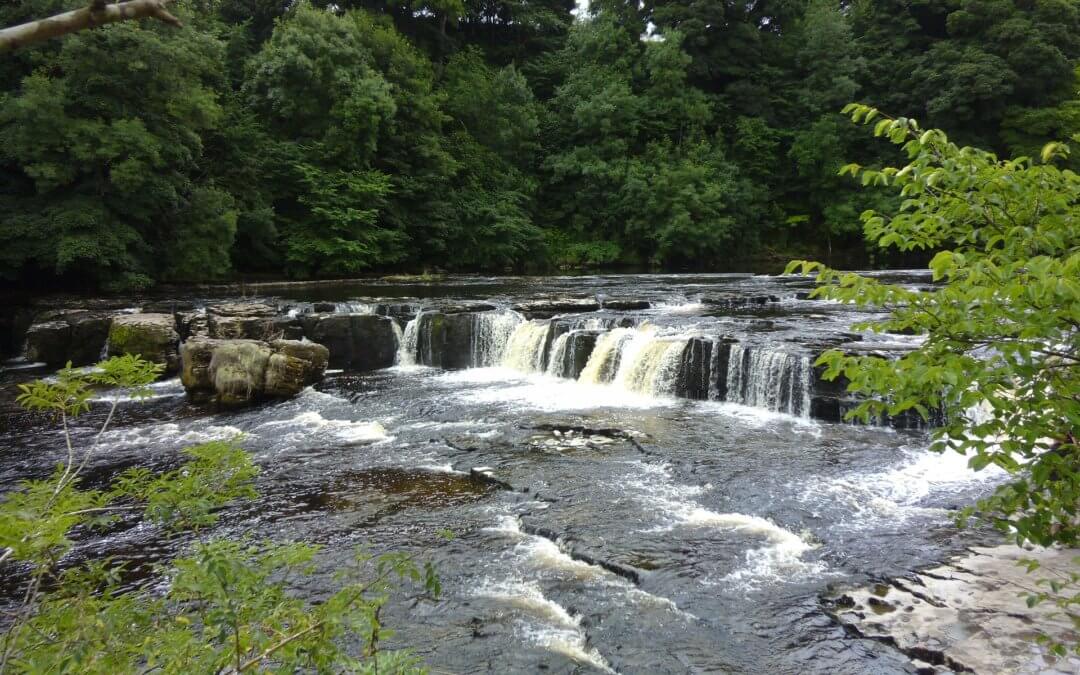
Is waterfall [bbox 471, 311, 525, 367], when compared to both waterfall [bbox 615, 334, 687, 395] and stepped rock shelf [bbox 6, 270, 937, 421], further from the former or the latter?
waterfall [bbox 615, 334, 687, 395]

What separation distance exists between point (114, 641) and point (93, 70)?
19.7 metres

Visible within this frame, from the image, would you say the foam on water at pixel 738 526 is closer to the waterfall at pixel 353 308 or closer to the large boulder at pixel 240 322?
the large boulder at pixel 240 322

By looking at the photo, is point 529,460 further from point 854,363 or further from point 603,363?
point 854,363

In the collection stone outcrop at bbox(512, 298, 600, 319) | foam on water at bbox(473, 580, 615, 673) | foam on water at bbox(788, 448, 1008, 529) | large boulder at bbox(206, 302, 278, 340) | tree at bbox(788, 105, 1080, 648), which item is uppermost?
tree at bbox(788, 105, 1080, 648)

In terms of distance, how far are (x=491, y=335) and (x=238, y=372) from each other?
565 cm

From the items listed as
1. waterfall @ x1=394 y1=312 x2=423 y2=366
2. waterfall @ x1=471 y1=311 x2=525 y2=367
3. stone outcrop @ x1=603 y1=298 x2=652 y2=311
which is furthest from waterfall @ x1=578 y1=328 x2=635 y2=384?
waterfall @ x1=394 y1=312 x2=423 y2=366

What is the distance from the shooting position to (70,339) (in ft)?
49.2

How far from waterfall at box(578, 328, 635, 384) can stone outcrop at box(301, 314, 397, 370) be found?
17.0ft

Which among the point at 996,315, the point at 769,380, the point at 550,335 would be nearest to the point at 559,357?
the point at 550,335

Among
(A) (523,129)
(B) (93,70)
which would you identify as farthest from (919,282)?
(B) (93,70)

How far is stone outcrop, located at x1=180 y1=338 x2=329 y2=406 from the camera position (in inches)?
473

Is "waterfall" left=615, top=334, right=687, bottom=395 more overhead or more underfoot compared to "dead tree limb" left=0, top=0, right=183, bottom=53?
more underfoot

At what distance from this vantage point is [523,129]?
3197 centimetres

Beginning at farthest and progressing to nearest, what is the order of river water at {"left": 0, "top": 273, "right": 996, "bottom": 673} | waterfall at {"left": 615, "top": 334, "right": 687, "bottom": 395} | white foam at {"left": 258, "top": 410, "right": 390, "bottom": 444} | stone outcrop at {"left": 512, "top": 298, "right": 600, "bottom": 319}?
1. stone outcrop at {"left": 512, "top": 298, "right": 600, "bottom": 319}
2. waterfall at {"left": 615, "top": 334, "right": 687, "bottom": 395}
3. white foam at {"left": 258, "top": 410, "right": 390, "bottom": 444}
4. river water at {"left": 0, "top": 273, "right": 996, "bottom": 673}
